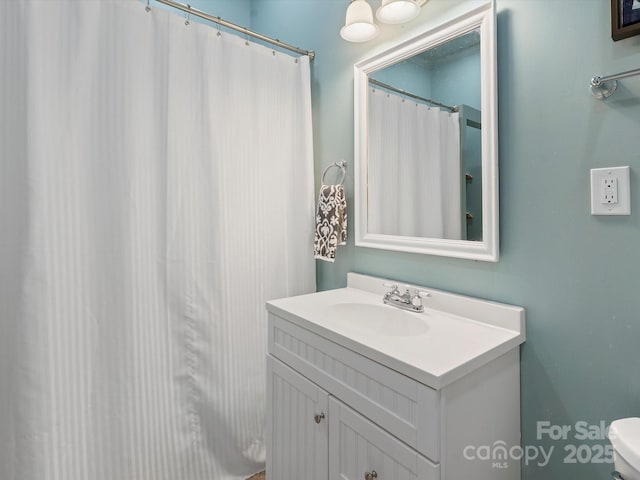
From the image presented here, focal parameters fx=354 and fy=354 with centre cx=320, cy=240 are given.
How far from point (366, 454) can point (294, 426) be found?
0.37m

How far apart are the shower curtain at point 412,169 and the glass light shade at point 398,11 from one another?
0.92ft

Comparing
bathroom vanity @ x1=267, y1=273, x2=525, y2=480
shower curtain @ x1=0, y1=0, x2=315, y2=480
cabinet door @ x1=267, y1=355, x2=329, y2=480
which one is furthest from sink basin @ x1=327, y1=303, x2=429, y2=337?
shower curtain @ x1=0, y1=0, x2=315, y2=480

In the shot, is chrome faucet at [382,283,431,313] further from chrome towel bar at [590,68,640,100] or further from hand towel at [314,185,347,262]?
chrome towel bar at [590,68,640,100]

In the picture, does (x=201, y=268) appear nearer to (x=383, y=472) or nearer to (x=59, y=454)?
(x=59, y=454)

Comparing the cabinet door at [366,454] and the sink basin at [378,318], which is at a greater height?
the sink basin at [378,318]

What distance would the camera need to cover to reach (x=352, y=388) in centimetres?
104

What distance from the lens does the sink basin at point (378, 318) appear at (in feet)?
4.22

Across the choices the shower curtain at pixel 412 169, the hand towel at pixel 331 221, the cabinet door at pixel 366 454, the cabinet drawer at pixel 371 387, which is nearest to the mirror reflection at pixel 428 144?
the shower curtain at pixel 412 169

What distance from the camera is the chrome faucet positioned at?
4.32 feet

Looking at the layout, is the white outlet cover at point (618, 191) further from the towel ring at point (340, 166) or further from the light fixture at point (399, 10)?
the towel ring at point (340, 166)

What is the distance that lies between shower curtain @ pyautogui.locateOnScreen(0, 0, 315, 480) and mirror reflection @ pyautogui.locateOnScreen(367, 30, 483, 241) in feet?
1.50

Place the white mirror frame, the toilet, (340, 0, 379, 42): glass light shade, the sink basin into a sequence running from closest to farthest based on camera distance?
the toilet → the white mirror frame → the sink basin → (340, 0, 379, 42): glass light shade

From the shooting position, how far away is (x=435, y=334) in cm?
109

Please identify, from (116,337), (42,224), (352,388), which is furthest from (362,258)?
(42,224)
